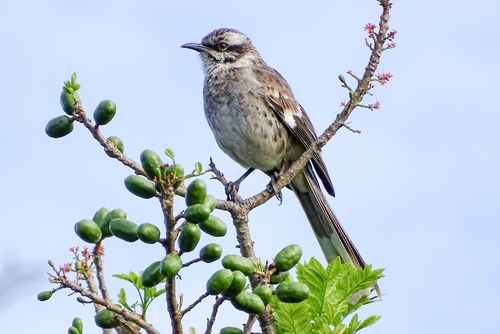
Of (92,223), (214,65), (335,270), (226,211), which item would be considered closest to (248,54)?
(214,65)

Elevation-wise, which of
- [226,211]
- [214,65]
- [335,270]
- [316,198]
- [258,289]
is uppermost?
[214,65]

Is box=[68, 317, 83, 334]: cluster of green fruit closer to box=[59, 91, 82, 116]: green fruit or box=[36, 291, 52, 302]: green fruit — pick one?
box=[36, 291, 52, 302]: green fruit

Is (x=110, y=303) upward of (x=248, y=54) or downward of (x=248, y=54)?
downward

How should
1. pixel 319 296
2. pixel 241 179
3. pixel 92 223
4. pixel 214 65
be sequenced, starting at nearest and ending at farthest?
pixel 92 223
pixel 319 296
pixel 241 179
pixel 214 65

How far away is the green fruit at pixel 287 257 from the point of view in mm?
2887

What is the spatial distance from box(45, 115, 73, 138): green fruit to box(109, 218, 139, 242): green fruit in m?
0.66

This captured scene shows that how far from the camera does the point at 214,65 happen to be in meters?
8.01

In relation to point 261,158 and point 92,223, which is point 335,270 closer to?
point 92,223

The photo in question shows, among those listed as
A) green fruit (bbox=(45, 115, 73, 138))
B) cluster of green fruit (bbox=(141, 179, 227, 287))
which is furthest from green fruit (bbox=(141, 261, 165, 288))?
green fruit (bbox=(45, 115, 73, 138))

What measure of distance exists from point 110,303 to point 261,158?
16.2 feet

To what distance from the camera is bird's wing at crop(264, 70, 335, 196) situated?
24.5 feet

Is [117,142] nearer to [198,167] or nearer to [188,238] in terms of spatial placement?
[198,167]

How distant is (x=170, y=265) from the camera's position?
2.38 m

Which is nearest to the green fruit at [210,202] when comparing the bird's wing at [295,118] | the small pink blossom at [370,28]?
the small pink blossom at [370,28]
